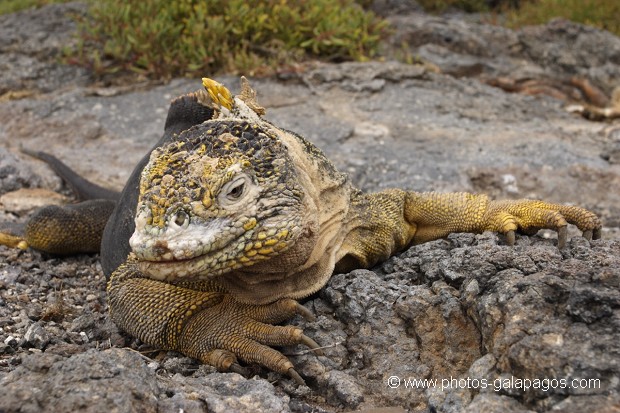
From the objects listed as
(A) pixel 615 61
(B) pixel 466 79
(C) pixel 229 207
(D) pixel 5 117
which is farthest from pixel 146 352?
(A) pixel 615 61

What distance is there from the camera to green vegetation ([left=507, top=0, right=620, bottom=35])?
1255 cm

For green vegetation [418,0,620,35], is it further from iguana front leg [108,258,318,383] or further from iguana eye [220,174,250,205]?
iguana eye [220,174,250,205]

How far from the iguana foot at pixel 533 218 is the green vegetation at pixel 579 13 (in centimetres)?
923

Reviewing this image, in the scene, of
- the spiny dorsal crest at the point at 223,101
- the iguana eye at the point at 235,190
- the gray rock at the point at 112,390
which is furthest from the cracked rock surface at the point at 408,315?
the spiny dorsal crest at the point at 223,101

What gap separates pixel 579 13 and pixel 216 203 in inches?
458

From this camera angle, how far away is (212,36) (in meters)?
9.34

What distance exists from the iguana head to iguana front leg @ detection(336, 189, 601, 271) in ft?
2.66

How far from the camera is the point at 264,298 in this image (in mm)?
3428

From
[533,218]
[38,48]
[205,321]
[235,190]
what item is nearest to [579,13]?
[38,48]

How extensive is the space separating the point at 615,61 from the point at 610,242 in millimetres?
8457

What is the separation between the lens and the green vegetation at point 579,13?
12547 millimetres

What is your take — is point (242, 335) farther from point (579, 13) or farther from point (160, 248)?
point (579, 13)

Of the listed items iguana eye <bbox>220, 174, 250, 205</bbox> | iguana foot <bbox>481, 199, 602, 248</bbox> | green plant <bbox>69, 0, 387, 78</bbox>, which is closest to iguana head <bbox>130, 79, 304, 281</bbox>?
iguana eye <bbox>220, 174, 250, 205</bbox>

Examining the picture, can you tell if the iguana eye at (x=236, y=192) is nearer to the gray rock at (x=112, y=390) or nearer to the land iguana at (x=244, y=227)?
the land iguana at (x=244, y=227)
